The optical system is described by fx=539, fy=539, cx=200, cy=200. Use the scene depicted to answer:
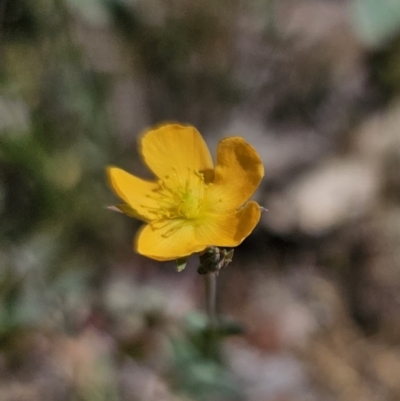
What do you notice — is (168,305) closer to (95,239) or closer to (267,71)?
(95,239)

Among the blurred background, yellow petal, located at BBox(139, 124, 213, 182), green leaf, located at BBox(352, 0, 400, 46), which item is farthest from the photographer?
the blurred background

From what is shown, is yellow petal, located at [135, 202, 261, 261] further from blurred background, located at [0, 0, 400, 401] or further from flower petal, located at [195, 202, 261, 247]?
blurred background, located at [0, 0, 400, 401]

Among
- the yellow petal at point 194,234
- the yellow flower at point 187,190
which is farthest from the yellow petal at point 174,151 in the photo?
the yellow petal at point 194,234

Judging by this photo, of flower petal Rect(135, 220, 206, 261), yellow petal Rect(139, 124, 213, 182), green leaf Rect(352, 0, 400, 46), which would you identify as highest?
green leaf Rect(352, 0, 400, 46)

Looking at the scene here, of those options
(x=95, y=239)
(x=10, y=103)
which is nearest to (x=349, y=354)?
(x=95, y=239)

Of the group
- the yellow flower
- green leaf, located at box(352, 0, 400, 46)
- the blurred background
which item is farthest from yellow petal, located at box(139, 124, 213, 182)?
green leaf, located at box(352, 0, 400, 46)

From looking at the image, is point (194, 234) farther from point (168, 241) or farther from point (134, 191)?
point (134, 191)
